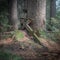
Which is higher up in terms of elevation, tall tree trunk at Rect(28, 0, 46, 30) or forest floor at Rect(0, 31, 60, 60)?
tall tree trunk at Rect(28, 0, 46, 30)

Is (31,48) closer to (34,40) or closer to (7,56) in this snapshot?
(34,40)

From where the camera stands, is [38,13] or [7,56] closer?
[7,56]

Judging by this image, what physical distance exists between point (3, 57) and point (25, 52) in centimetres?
94

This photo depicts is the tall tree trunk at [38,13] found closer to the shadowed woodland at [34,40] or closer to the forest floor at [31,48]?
the shadowed woodland at [34,40]

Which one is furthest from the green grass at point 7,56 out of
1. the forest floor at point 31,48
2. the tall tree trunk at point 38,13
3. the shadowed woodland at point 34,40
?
the tall tree trunk at point 38,13

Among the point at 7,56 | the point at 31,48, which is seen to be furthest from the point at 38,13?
the point at 7,56

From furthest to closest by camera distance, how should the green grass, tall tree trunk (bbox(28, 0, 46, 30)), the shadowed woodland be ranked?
tall tree trunk (bbox(28, 0, 46, 30))
the shadowed woodland
the green grass

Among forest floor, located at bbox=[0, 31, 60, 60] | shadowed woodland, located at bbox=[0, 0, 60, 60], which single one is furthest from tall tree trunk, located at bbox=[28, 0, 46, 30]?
forest floor, located at bbox=[0, 31, 60, 60]

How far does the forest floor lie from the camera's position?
5.22 m

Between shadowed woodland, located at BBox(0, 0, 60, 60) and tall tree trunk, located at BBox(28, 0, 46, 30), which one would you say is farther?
tall tree trunk, located at BBox(28, 0, 46, 30)

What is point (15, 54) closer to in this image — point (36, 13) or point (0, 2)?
point (36, 13)

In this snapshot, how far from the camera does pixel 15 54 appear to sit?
5.66 metres

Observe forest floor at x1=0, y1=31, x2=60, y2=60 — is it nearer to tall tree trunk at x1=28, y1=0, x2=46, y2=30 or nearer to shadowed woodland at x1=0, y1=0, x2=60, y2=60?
shadowed woodland at x1=0, y1=0, x2=60, y2=60

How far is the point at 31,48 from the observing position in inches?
249
